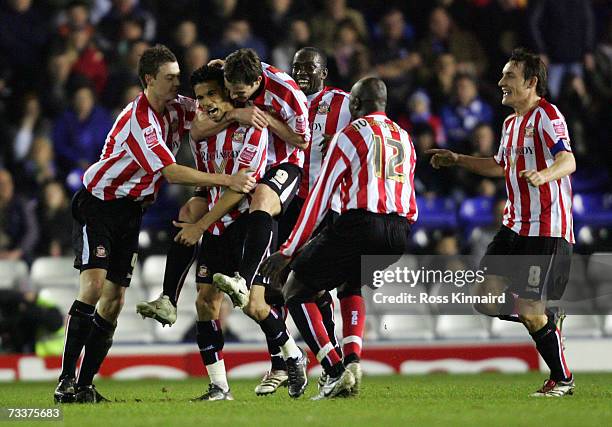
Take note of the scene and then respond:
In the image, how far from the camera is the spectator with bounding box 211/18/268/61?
13375mm

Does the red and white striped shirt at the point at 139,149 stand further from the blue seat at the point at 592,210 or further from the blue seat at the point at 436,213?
the blue seat at the point at 592,210

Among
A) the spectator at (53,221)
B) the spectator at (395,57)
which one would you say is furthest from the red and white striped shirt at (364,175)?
the spectator at (395,57)

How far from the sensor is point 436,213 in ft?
39.9

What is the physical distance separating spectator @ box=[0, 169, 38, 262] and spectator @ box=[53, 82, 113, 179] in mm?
852

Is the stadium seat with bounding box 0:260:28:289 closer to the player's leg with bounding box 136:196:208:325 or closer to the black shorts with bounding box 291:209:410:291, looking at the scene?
the player's leg with bounding box 136:196:208:325

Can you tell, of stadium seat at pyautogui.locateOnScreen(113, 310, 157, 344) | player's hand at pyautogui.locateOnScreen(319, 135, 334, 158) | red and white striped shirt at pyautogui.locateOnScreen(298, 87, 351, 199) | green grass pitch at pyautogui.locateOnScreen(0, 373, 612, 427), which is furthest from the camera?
stadium seat at pyautogui.locateOnScreen(113, 310, 157, 344)

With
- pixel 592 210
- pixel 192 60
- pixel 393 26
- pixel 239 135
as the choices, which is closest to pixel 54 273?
pixel 192 60

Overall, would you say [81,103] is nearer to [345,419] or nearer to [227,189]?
[227,189]

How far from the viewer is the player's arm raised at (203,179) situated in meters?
7.37

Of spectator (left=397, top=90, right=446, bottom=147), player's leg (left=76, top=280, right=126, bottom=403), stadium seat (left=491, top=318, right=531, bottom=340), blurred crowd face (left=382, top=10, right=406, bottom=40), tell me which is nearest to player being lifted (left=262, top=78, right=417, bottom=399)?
player's leg (left=76, top=280, right=126, bottom=403)

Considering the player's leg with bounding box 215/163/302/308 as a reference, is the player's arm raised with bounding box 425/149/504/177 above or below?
above

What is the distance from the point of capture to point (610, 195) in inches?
493

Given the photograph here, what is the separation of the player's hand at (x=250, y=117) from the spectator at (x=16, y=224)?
496cm

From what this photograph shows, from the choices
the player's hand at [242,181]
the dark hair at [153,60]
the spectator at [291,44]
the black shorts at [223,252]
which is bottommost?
the black shorts at [223,252]
